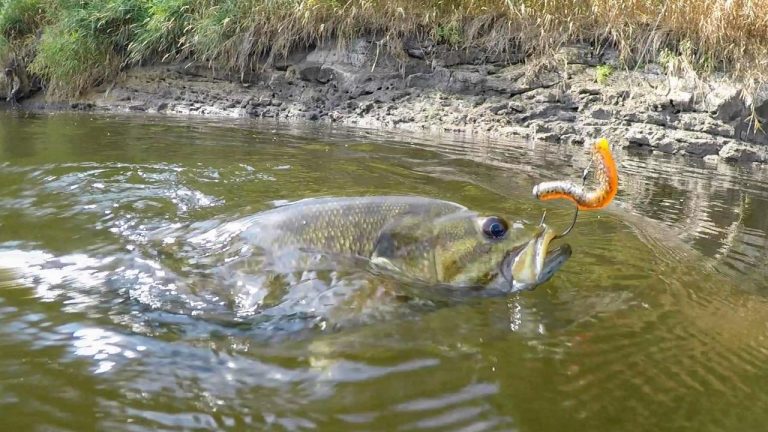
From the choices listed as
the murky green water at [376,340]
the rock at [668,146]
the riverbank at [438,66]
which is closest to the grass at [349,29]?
the riverbank at [438,66]

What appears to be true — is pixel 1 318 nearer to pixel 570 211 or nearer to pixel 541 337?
pixel 541 337

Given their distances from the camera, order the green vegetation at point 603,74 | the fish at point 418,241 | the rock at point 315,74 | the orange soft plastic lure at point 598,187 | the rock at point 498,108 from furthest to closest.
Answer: the rock at point 315,74
the rock at point 498,108
the green vegetation at point 603,74
the fish at point 418,241
the orange soft plastic lure at point 598,187

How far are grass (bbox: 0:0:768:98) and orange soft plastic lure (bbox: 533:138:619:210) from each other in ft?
21.4

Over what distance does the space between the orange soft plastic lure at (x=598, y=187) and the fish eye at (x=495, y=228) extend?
221 mm

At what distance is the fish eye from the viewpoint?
2549 mm

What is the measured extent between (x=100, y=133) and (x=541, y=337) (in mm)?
6922

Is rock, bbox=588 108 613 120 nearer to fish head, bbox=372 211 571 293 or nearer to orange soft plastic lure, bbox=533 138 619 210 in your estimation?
orange soft plastic lure, bbox=533 138 619 210

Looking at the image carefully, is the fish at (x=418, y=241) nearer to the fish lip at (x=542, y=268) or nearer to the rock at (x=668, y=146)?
the fish lip at (x=542, y=268)

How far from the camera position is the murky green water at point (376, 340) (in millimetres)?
1690

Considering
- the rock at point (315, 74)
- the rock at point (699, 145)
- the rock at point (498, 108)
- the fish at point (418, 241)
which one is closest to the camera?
the fish at point (418, 241)

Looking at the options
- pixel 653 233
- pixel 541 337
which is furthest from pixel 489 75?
pixel 541 337

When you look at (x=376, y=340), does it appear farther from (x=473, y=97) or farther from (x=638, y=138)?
(x=473, y=97)

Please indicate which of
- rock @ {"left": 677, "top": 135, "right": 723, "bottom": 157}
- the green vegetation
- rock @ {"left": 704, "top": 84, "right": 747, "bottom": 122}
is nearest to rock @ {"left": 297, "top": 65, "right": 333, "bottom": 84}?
the green vegetation

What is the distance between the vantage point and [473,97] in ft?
31.2
